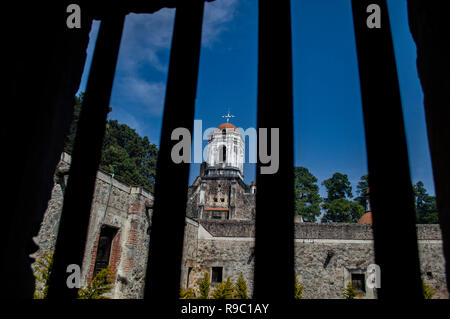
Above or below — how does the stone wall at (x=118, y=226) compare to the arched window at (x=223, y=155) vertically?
below

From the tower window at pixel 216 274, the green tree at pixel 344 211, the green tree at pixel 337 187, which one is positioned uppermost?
the green tree at pixel 337 187

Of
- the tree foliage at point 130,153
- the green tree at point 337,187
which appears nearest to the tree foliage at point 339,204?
the green tree at point 337,187

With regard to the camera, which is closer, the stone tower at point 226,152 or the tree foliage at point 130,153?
the stone tower at point 226,152

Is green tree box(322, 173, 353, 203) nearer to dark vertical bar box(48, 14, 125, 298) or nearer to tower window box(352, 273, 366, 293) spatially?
tower window box(352, 273, 366, 293)

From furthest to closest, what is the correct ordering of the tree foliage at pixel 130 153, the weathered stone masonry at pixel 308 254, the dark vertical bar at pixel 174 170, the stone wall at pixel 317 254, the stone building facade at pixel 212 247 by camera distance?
the tree foliage at pixel 130 153, the stone wall at pixel 317 254, the weathered stone masonry at pixel 308 254, the stone building facade at pixel 212 247, the dark vertical bar at pixel 174 170

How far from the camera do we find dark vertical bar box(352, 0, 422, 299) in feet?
3.89

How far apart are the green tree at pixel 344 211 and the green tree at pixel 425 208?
23.2 feet

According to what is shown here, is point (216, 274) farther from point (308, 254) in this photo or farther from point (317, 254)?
point (317, 254)

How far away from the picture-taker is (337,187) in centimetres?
4184

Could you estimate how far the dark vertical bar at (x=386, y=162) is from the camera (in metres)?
1.18

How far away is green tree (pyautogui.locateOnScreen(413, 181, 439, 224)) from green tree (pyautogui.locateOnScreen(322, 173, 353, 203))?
8556 mm

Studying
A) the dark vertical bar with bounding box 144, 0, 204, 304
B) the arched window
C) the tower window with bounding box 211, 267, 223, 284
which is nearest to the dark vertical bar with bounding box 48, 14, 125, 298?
the dark vertical bar with bounding box 144, 0, 204, 304

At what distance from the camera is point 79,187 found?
157cm

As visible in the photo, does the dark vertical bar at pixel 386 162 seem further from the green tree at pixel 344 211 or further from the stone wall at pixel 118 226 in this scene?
the green tree at pixel 344 211
